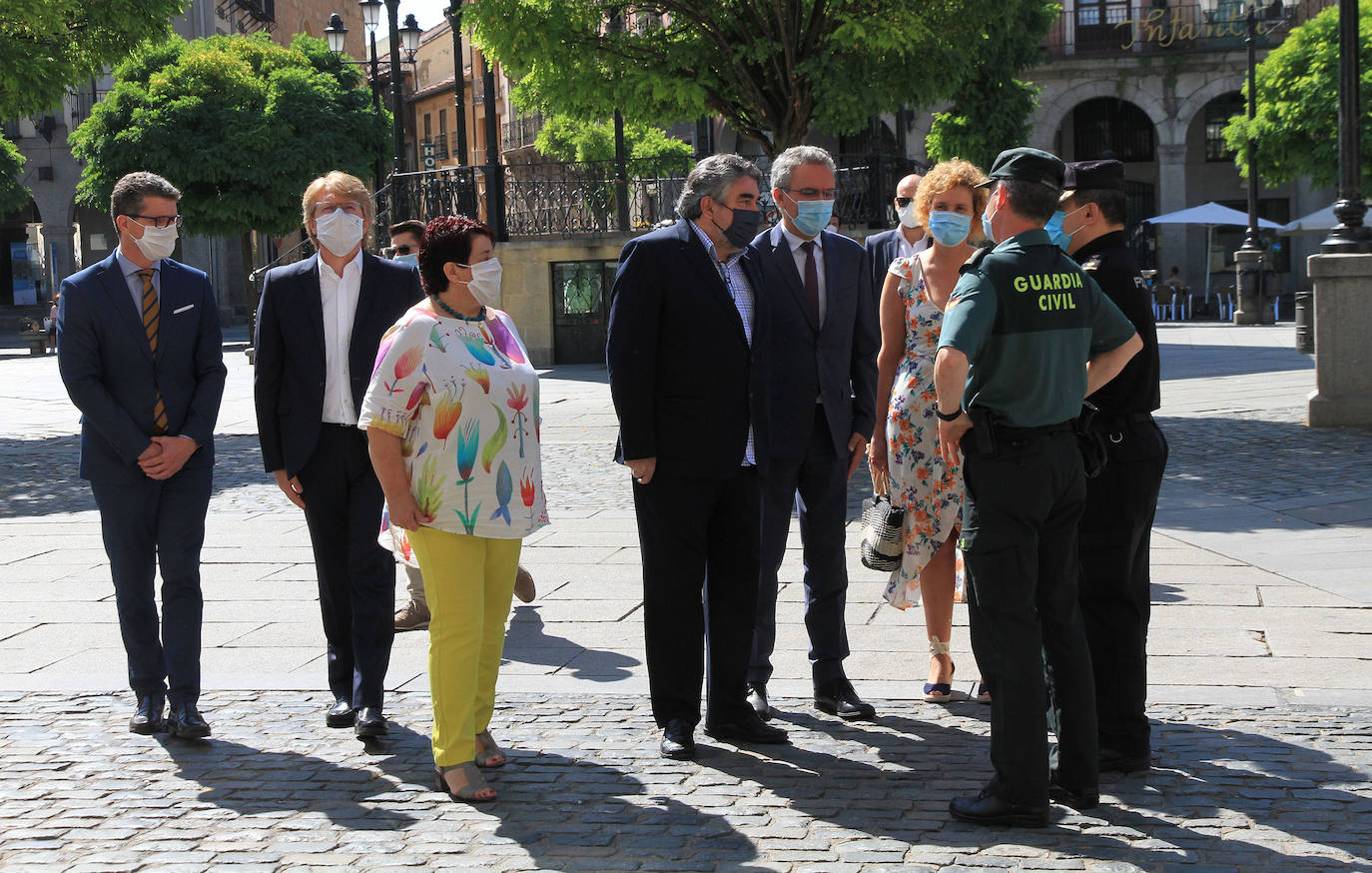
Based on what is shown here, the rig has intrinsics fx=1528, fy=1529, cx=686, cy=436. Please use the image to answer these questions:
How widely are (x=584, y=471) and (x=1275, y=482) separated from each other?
17.2 feet

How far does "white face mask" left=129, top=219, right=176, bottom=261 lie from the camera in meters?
5.70

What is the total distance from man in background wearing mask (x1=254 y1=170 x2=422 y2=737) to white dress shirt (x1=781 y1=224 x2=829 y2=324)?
154 cm

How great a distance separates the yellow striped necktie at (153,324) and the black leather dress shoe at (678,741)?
221 cm

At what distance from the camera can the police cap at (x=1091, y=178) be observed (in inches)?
199

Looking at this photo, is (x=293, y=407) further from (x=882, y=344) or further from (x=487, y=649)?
(x=882, y=344)

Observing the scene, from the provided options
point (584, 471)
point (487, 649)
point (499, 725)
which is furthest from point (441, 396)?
point (584, 471)

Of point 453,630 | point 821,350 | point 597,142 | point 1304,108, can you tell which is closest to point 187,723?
point 453,630

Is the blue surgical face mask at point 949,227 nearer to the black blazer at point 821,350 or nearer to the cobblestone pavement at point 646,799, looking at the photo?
the black blazer at point 821,350

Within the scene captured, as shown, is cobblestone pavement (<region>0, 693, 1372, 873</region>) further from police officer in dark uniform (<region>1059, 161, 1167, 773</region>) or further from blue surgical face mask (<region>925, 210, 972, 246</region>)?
blue surgical face mask (<region>925, 210, 972, 246</region>)

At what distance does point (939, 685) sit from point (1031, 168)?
7.21 feet

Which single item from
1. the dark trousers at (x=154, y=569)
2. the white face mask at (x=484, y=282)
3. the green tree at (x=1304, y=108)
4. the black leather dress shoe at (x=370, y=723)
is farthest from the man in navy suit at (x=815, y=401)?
the green tree at (x=1304, y=108)

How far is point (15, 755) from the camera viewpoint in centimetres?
541

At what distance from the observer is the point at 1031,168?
4.50 metres

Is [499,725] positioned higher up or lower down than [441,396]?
lower down
